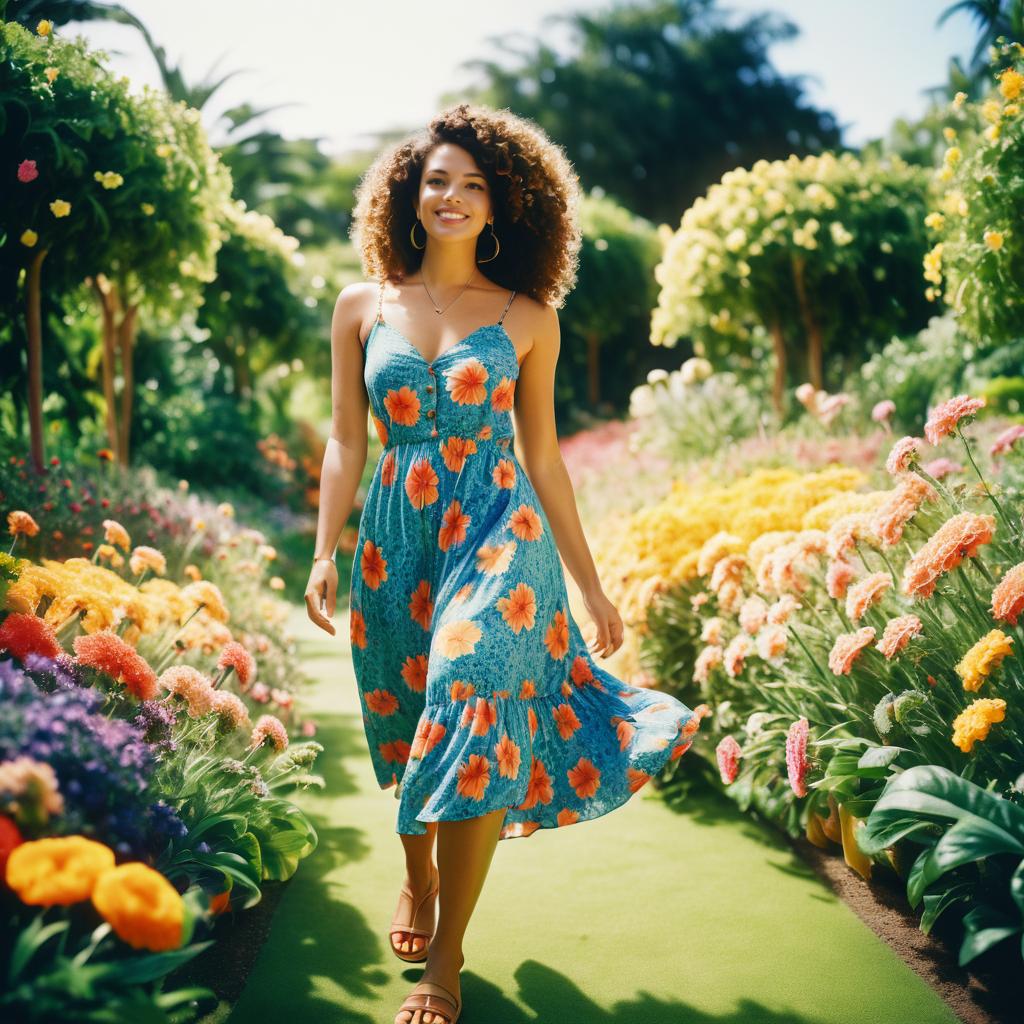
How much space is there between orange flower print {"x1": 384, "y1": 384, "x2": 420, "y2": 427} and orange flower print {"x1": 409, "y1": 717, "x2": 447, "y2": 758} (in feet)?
2.48

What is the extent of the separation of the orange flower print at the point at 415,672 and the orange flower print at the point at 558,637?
316mm

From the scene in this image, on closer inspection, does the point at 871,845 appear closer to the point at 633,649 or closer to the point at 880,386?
the point at 633,649

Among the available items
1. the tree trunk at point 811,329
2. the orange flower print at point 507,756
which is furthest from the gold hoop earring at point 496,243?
the tree trunk at point 811,329

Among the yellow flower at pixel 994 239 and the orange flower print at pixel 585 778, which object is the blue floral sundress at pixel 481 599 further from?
the yellow flower at pixel 994 239

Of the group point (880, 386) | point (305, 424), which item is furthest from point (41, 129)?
point (305, 424)

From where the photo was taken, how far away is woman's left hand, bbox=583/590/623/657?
258cm

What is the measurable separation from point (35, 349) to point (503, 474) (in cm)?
318

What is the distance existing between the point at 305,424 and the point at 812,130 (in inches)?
867

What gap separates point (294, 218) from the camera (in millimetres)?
22625

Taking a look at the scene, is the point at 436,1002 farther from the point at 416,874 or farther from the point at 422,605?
the point at 422,605

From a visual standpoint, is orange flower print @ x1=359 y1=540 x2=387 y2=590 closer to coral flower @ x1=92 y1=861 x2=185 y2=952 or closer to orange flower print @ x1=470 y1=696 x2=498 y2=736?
orange flower print @ x1=470 y1=696 x2=498 y2=736

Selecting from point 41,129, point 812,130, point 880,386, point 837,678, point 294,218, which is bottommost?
point 837,678

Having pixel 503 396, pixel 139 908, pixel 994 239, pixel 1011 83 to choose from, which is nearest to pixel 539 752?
pixel 503 396

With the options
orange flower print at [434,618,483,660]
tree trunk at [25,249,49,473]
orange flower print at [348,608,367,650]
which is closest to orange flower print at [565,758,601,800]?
orange flower print at [434,618,483,660]
